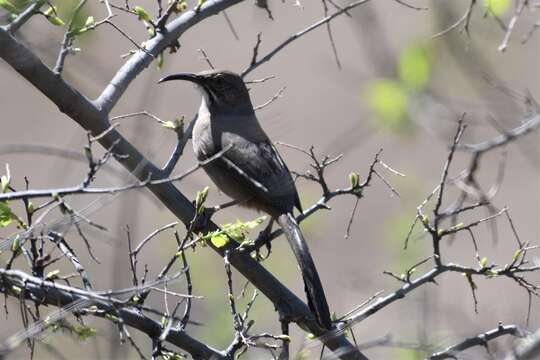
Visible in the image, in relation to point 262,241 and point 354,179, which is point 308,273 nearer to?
point 262,241

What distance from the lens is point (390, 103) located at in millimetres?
6398

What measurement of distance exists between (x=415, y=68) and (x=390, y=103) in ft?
1.07

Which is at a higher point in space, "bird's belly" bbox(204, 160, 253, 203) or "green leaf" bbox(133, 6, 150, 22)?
"bird's belly" bbox(204, 160, 253, 203)

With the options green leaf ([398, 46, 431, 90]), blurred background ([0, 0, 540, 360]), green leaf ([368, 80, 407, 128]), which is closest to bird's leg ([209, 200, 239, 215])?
blurred background ([0, 0, 540, 360])

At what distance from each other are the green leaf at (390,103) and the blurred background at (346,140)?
0.01 m

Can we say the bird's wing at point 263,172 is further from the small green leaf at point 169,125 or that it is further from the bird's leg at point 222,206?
the small green leaf at point 169,125

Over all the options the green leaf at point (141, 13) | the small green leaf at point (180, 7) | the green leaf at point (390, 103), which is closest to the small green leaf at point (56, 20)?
the green leaf at point (141, 13)

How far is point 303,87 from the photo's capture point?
40.5 feet

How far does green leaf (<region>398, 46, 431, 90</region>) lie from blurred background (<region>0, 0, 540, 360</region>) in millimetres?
13

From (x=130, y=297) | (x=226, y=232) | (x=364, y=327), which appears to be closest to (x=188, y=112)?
(x=364, y=327)

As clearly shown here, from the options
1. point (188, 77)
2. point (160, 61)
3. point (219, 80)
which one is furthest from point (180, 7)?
point (219, 80)

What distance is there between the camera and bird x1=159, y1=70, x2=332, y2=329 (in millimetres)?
4992

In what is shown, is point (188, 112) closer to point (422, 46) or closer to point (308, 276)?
point (422, 46)

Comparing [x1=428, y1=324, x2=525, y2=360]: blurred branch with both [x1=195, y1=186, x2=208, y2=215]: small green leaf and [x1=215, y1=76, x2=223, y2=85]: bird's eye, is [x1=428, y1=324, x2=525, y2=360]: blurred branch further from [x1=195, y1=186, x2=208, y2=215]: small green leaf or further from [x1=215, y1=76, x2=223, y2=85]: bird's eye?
[x1=215, y1=76, x2=223, y2=85]: bird's eye
